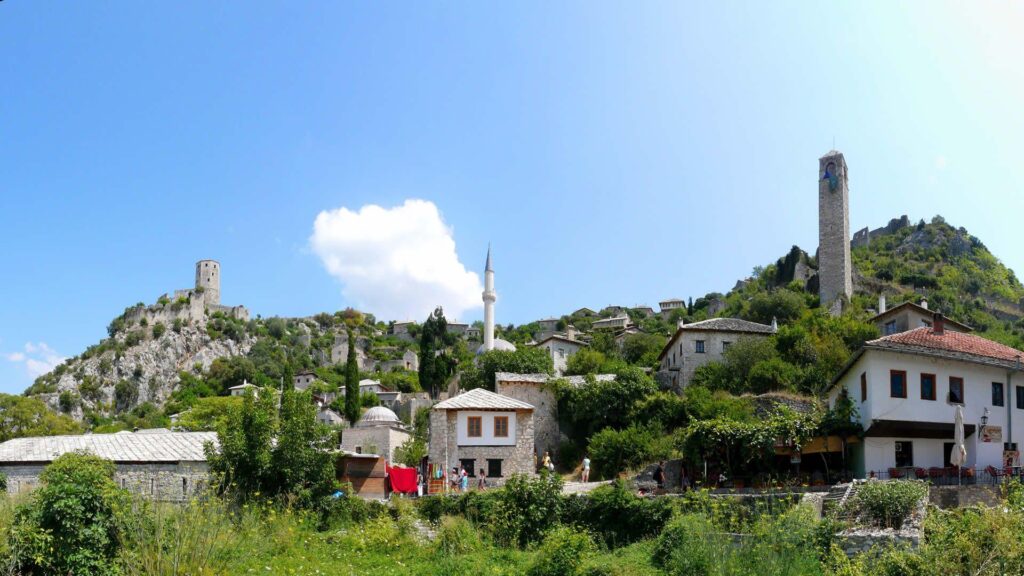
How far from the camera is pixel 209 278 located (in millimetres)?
127750

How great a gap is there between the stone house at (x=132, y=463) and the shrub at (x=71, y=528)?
540 centimetres

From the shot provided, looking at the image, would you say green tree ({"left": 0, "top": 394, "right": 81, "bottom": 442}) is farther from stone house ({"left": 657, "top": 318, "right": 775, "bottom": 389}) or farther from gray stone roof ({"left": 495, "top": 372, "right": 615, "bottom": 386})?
stone house ({"left": 657, "top": 318, "right": 775, "bottom": 389})

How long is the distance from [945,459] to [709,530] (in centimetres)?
1058

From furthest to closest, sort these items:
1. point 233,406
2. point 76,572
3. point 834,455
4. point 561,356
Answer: point 561,356 → point 233,406 → point 834,455 → point 76,572

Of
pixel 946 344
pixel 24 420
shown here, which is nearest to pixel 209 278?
pixel 24 420

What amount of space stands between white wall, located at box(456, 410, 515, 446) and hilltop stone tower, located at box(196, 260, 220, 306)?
98714mm

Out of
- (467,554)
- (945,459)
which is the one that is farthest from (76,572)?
(945,459)

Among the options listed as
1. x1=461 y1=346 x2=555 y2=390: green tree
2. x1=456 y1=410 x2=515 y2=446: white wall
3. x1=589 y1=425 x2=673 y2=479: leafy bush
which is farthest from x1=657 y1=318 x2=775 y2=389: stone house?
x1=456 y1=410 x2=515 y2=446: white wall

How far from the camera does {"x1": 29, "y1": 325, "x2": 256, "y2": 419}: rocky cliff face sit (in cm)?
9112

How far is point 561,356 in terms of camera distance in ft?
193

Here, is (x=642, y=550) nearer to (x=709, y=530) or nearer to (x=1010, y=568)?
(x=709, y=530)

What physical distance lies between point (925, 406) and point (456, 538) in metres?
13.2

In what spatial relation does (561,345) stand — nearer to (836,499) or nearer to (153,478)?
(153,478)

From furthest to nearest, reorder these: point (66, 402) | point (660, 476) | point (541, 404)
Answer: point (66, 402)
point (541, 404)
point (660, 476)
